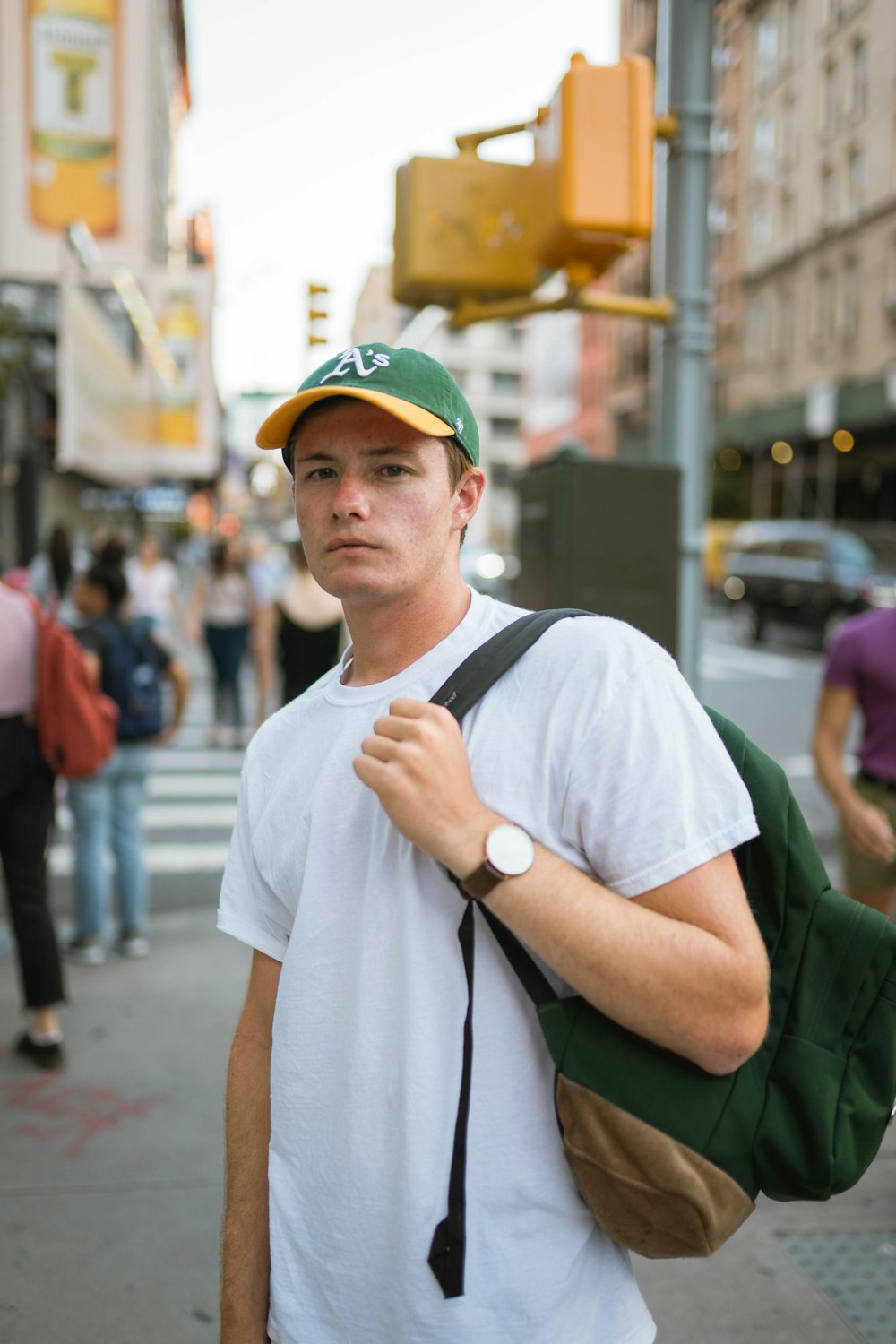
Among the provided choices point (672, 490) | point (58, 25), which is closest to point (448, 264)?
point (672, 490)

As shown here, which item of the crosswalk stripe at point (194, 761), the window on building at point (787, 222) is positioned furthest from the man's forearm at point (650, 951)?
the window on building at point (787, 222)

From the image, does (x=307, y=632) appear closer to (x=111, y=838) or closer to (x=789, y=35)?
(x=111, y=838)

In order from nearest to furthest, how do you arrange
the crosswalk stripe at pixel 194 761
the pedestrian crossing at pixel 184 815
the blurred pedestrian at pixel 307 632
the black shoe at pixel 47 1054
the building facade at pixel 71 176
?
the black shoe at pixel 47 1054, the pedestrian crossing at pixel 184 815, the blurred pedestrian at pixel 307 632, the crosswalk stripe at pixel 194 761, the building facade at pixel 71 176

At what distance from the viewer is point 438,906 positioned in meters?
1.45

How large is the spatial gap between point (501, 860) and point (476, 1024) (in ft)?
0.77

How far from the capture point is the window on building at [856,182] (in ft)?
75.9

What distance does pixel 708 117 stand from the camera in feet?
14.4

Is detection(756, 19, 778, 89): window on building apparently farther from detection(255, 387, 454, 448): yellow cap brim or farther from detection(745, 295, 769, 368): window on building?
detection(255, 387, 454, 448): yellow cap brim

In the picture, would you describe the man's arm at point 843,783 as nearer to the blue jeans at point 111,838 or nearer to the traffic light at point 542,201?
the traffic light at point 542,201

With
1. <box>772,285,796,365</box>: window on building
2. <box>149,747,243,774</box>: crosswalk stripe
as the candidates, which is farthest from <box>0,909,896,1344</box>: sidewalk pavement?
<box>772,285,796,365</box>: window on building

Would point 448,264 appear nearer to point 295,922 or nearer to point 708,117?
point 708,117

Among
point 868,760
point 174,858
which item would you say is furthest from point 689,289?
point 174,858

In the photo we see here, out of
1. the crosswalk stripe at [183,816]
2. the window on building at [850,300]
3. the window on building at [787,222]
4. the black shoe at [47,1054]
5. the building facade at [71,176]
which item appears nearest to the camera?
the black shoe at [47,1054]

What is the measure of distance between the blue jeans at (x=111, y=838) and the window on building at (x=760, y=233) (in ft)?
112
